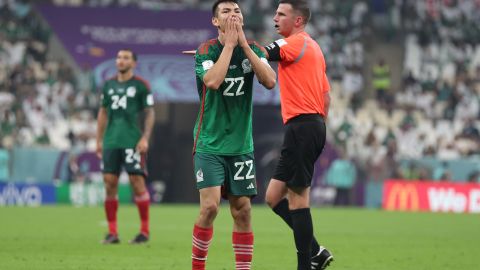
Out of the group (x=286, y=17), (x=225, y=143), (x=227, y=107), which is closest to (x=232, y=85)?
(x=227, y=107)

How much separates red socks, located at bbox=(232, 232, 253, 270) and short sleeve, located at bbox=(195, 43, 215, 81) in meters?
1.44

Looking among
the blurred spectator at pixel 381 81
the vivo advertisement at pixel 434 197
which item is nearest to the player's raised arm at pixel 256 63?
the vivo advertisement at pixel 434 197

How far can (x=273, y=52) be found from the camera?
9391 mm

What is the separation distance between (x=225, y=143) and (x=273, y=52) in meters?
0.99

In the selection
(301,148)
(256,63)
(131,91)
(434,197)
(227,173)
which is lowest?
(434,197)

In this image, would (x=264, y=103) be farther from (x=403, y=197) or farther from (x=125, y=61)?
(x=125, y=61)

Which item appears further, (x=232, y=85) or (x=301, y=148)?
(x=301, y=148)

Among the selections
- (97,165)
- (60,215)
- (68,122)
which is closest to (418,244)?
(60,215)

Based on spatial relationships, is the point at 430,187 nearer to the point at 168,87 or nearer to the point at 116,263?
the point at 168,87

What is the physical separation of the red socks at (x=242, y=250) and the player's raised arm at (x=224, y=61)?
1376 millimetres

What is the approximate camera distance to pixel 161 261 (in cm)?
1191

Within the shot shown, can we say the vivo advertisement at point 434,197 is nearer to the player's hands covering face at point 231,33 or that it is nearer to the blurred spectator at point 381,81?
the blurred spectator at point 381,81

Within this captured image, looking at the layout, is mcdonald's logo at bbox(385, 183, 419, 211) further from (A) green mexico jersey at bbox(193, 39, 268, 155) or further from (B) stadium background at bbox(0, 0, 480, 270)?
(A) green mexico jersey at bbox(193, 39, 268, 155)

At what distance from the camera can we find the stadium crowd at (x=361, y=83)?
3266 cm
